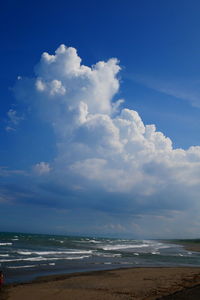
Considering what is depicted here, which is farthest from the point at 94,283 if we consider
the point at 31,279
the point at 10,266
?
the point at 10,266

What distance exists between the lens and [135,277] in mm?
24484

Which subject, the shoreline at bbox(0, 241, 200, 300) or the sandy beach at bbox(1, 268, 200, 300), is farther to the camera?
the sandy beach at bbox(1, 268, 200, 300)

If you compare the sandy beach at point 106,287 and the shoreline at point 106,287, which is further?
the sandy beach at point 106,287

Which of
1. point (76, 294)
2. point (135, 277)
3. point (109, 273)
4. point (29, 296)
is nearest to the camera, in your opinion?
point (29, 296)

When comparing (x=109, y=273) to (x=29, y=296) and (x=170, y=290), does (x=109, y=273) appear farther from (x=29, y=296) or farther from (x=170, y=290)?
(x=29, y=296)

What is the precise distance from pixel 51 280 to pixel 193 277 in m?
11.1

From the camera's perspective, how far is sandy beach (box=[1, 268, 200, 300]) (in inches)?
682

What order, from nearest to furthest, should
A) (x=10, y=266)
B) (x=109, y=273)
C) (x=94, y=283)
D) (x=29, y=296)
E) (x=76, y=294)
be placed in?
(x=29, y=296) → (x=76, y=294) → (x=94, y=283) → (x=109, y=273) → (x=10, y=266)

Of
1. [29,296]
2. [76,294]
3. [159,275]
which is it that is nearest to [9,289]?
[29,296]

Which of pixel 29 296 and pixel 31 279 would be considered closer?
pixel 29 296

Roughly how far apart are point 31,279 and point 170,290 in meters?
9.93

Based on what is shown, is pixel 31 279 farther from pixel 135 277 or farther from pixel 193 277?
pixel 193 277

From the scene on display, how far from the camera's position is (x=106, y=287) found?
66.9 feet

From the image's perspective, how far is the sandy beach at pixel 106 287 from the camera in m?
17.3
